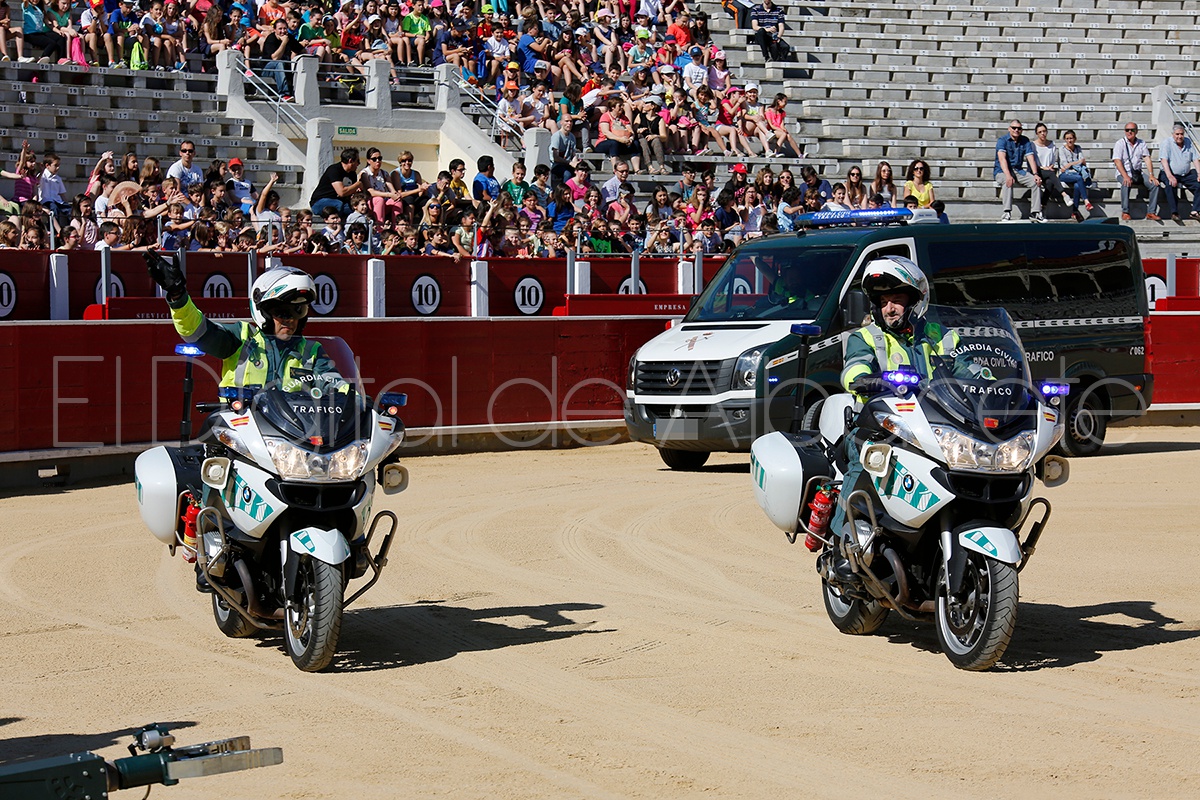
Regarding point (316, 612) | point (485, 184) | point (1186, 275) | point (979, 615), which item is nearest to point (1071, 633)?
point (979, 615)

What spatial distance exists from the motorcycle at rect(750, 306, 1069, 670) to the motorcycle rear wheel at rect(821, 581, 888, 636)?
0.24 ft

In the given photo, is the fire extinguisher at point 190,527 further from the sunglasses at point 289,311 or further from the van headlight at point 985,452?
the van headlight at point 985,452

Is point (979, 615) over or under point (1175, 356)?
under

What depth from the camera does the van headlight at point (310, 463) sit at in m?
7.78

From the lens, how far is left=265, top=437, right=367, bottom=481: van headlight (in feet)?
25.5

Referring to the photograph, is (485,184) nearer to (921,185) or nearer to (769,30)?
(921,185)

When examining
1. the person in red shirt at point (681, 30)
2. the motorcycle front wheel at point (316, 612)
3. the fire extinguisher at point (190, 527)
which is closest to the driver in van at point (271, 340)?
the fire extinguisher at point (190, 527)

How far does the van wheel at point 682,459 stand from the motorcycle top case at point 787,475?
8075 millimetres

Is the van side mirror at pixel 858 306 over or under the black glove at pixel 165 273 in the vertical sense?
under

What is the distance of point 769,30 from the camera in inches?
1296

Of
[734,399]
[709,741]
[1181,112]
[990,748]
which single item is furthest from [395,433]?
[1181,112]

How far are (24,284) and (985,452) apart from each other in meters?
12.8

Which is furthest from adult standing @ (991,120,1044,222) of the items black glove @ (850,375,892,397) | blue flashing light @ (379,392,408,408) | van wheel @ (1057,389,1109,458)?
blue flashing light @ (379,392,408,408)

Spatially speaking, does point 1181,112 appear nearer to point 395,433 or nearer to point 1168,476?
point 1168,476
